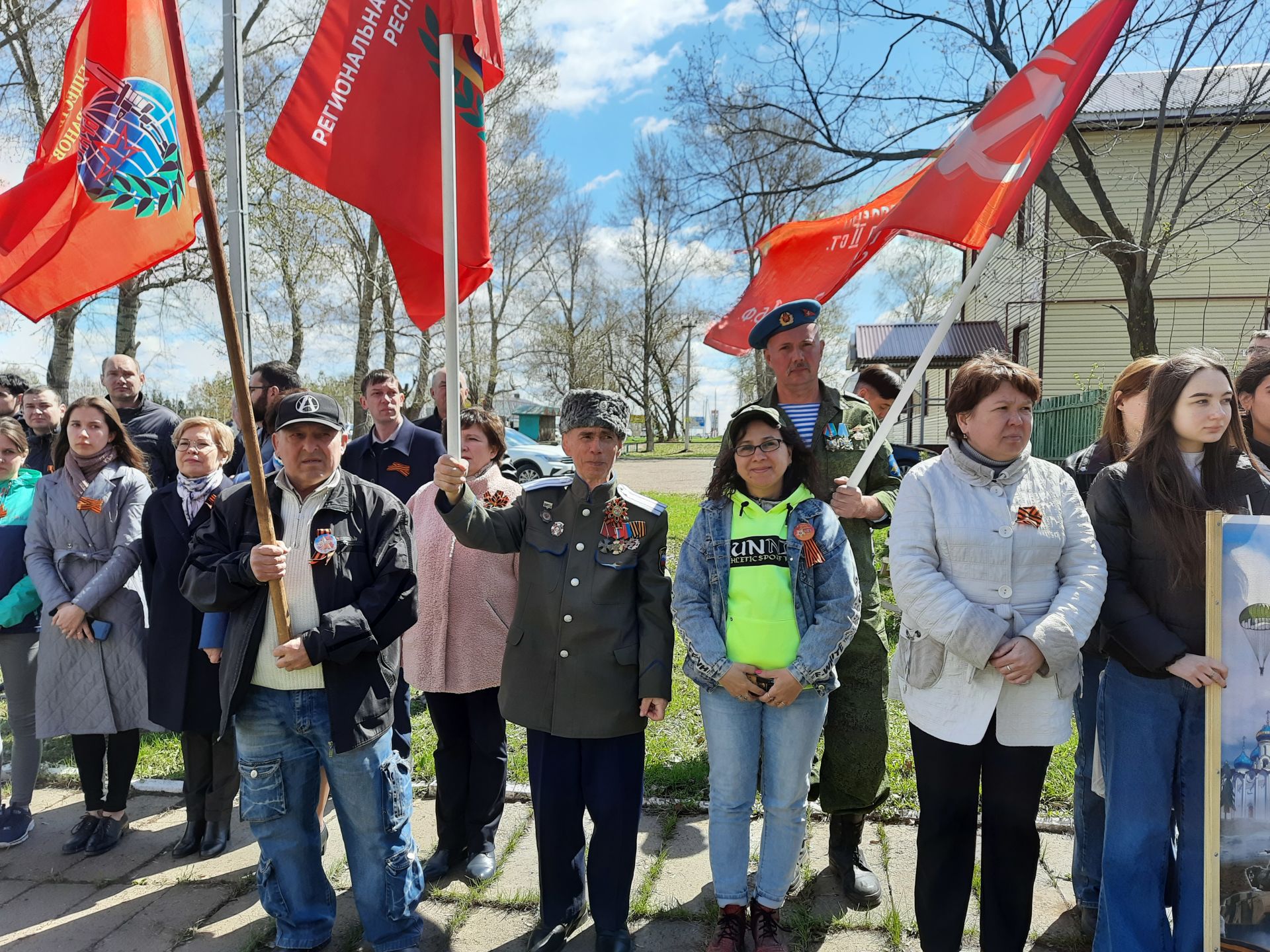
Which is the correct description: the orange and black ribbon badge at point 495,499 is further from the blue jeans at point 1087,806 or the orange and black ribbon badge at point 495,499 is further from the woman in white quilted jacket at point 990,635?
the blue jeans at point 1087,806

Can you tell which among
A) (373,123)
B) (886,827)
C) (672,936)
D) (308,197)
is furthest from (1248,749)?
(308,197)

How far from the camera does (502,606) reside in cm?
371

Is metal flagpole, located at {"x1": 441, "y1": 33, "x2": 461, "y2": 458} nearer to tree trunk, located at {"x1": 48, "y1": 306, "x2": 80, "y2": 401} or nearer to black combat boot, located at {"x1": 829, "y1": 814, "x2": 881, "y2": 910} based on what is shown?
black combat boot, located at {"x1": 829, "y1": 814, "x2": 881, "y2": 910}

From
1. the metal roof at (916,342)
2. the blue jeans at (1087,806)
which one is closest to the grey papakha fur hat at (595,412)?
the blue jeans at (1087,806)

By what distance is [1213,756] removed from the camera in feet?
8.00

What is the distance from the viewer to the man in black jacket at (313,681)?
281 cm

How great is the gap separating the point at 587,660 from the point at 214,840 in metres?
2.27

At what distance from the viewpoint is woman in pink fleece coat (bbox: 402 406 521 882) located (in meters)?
3.57

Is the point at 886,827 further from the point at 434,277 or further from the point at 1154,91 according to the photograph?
the point at 1154,91

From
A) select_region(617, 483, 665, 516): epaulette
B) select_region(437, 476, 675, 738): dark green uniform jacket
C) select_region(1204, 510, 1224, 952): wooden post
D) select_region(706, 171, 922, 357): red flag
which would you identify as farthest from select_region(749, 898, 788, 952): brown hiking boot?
select_region(706, 171, 922, 357): red flag

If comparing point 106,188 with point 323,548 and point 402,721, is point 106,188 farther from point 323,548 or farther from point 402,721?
point 402,721

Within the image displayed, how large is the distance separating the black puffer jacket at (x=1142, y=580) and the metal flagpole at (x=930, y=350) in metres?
0.75

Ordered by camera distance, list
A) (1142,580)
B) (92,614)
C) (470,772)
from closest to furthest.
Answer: (1142,580) < (470,772) < (92,614)

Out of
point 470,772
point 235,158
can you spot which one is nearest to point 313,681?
point 470,772
